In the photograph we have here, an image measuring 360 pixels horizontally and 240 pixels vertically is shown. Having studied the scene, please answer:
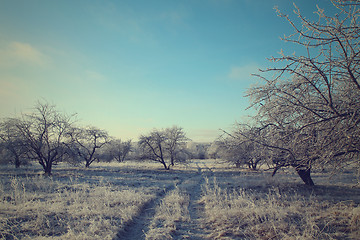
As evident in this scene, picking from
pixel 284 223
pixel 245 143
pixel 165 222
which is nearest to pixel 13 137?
pixel 165 222

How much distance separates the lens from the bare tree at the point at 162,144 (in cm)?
2716

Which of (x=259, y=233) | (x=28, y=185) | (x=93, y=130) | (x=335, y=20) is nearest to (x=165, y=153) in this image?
(x=93, y=130)

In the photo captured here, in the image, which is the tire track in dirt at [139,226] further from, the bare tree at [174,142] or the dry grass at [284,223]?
the bare tree at [174,142]

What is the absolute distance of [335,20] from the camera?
323cm

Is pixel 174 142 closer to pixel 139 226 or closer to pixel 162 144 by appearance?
pixel 162 144

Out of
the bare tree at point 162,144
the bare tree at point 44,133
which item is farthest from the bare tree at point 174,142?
the bare tree at point 44,133

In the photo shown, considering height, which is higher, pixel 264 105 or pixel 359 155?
pixel 264 105

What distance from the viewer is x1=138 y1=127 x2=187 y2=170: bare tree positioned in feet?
89.1

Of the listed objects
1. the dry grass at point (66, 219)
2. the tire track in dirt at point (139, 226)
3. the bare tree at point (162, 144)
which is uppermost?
the bare tree at point (162, 144)

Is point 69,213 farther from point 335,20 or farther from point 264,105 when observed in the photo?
point 335,20

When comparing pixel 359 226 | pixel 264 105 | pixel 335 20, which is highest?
pixel 335 20

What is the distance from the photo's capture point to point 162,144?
28.3 meters

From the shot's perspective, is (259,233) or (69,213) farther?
(69,213)

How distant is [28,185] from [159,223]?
32.5ft
